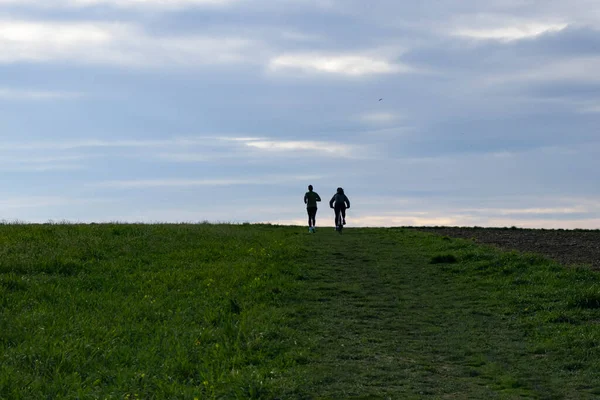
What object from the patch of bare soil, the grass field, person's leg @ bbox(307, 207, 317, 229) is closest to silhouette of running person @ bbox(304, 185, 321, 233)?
person's leg @ bbox(307, 207, 317, 229)

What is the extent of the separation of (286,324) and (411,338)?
Answer: 258 cm

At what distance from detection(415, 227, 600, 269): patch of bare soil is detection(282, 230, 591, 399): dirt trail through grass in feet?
18.7

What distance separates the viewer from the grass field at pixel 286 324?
10.4 meters

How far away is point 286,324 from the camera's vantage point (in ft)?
46.1

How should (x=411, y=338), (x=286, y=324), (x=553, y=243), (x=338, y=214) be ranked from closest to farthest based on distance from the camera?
(x=411, y=338) < (x=286, y=324) < (x=553, y=243) < (x=338, y=214)

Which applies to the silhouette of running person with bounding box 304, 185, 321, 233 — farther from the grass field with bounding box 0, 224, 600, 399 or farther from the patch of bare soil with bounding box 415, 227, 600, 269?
the grass field with bounding box 0, 224, 600, 399

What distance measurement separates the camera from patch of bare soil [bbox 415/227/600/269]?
24.9 m

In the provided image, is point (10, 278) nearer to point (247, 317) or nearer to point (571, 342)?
point (247, 317)

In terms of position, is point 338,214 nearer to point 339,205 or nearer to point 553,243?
point 339,205

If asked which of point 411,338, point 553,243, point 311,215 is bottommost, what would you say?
point 411,338

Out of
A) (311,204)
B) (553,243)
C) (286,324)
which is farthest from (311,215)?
→ (286,324)

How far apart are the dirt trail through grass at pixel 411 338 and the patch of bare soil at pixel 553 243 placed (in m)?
5.71

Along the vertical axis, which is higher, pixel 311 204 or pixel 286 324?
pixel 311 204

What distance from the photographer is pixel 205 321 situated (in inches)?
569
